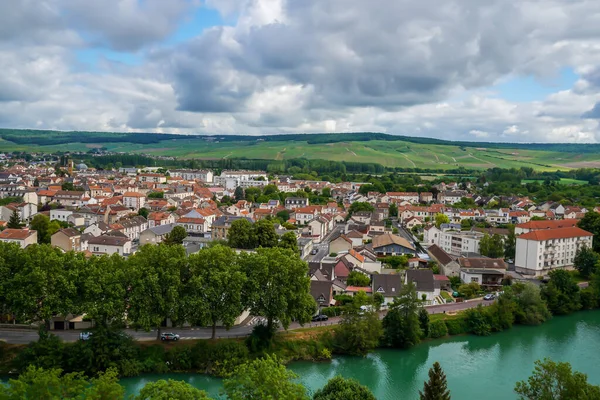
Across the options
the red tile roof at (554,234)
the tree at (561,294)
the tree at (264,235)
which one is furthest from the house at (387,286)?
the red tile roof at (554,234)

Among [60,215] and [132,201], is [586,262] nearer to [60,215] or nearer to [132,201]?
[60,215]

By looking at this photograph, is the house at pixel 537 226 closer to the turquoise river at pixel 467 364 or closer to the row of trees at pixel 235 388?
the turquoise river at pixel 467 364

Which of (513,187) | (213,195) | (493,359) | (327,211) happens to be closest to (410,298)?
(493,359)

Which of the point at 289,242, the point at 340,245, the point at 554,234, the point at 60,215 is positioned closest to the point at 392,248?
the point at 340,245

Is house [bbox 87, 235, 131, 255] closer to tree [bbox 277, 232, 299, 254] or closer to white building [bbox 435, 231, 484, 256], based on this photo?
tree [bbox 277, 232, 299, 254]

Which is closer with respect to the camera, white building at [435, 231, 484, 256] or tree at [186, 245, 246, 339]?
tree at [186, 245, 246, 339]

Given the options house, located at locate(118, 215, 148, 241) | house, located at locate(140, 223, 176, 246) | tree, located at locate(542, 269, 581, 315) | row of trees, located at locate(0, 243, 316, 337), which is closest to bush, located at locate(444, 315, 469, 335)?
tree, located at locate(542, 269, 581, 315)

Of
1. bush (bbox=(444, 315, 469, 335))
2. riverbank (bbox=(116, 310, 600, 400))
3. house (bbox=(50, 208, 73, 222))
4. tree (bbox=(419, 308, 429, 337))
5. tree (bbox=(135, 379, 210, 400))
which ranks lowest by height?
riverbank (bbox=(116, 310, 600, 400))
